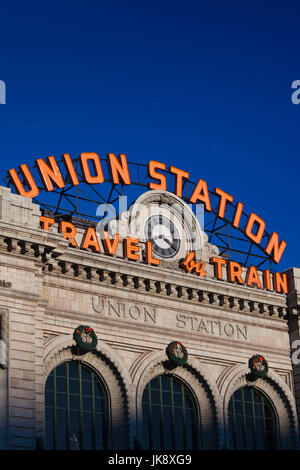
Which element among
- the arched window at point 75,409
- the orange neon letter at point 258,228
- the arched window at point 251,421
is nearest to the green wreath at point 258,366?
the arched window at point 251,421

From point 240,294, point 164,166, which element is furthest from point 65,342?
point 164,166

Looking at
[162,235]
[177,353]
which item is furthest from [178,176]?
[177,353]

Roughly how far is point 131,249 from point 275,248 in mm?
14955

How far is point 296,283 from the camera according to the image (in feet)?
214

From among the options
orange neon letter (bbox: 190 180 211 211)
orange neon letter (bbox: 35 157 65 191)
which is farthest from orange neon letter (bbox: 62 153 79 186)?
orange neon letter (bbox: 190 180 211 211)

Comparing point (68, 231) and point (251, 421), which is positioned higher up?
point (68, 231)

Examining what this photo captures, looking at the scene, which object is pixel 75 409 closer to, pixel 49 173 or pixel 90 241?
pixel 90 241

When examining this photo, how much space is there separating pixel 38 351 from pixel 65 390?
3.50 m

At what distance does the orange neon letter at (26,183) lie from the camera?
56.9 m

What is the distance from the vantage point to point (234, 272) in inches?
2458

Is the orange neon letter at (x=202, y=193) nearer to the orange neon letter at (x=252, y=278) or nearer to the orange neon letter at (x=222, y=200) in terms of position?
the orange neon letter at (x=222, y=200)

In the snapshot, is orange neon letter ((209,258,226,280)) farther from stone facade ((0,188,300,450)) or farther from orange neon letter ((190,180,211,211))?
orange neon letter ((190,180,211,211))

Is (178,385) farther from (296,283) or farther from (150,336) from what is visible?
(296,283)

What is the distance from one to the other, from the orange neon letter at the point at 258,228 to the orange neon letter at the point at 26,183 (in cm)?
1762
